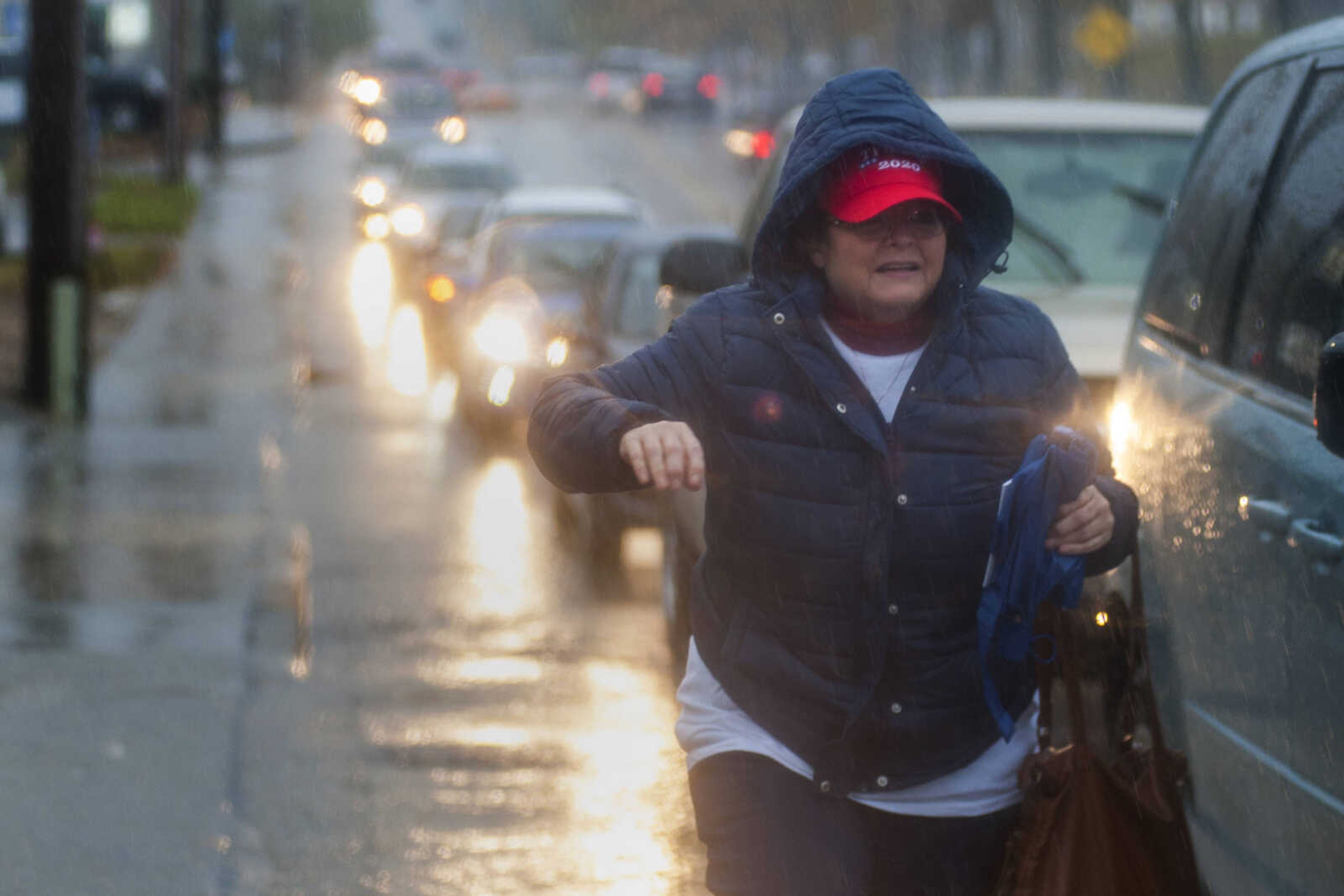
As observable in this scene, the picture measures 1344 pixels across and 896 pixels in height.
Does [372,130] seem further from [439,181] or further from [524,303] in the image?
[524,303]

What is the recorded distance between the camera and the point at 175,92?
36375mm

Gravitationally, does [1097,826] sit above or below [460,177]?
above

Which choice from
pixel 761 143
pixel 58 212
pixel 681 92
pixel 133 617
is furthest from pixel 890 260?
pixel 681 92

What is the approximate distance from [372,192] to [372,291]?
7049mm

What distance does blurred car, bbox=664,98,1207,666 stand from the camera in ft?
25.0

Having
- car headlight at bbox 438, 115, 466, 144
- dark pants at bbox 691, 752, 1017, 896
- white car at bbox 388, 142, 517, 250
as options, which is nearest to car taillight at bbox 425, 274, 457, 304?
white car at bbox 388, 142, 517, 250

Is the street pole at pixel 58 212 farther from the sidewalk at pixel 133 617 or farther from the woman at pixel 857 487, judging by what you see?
the woman at pixel 857 487

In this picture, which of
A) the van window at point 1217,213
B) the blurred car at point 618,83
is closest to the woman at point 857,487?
the van window at point 1217,213

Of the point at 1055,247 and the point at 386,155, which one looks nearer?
the point at 1055,247

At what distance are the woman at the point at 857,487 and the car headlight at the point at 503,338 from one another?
30.9ft

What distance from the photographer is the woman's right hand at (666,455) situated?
3.22 m

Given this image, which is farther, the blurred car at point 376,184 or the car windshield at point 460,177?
the blurred car at point 376,184

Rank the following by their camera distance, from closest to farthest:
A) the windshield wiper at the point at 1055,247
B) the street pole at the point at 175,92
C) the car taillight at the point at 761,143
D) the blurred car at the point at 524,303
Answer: the windshield wiper at the point at 1055,247, the blurred car at the point at 524,303, the street pole at the point at 175,92, the car taillight at the point at 761,143

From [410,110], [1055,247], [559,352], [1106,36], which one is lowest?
[410,110]
